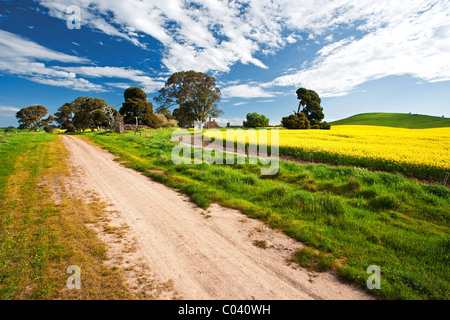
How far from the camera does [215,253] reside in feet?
13.8

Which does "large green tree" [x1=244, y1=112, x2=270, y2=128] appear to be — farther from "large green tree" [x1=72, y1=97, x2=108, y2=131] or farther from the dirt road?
the dirt road

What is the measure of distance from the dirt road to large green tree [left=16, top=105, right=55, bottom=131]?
9147 centimetres

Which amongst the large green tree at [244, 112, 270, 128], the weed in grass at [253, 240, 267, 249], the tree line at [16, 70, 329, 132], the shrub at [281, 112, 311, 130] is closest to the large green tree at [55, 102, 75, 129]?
the tree line at [16, 70, 329, 132]

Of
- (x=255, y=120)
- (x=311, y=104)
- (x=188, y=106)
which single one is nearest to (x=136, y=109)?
(x=188, y=106)

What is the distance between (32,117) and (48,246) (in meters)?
94.3

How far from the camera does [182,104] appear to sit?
44.9 meters

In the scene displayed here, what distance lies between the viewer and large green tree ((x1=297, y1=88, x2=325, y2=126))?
49.4m

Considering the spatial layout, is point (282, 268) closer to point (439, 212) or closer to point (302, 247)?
point (302, 247)

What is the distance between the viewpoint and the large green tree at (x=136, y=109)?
4503cm

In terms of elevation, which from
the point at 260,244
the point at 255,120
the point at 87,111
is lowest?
the point at 260,244

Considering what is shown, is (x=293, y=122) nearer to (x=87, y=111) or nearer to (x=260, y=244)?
(x=260, y=244)

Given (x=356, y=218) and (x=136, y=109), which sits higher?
(x=136, y=109)

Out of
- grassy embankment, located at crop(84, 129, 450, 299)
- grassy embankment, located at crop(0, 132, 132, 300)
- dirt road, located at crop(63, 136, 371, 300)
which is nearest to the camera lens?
grassy embankment, located at crop(0, 132, 132, 300)
